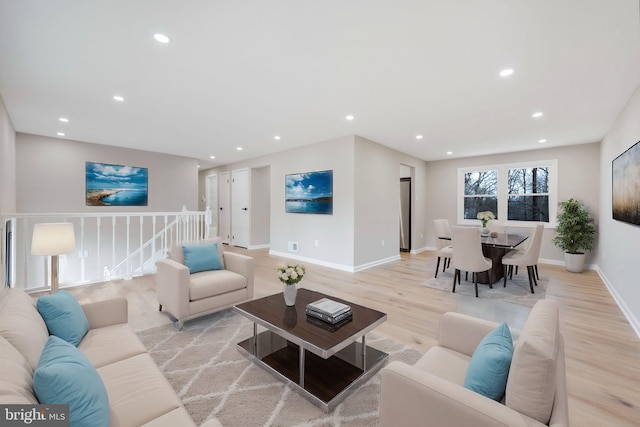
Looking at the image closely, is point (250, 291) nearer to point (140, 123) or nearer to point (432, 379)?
point (432, 379)

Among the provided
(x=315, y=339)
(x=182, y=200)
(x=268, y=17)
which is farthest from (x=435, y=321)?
(x=182, y=200)

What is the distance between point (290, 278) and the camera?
2164 millimetres

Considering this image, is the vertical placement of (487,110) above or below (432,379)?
above

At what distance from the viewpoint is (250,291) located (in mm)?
3145

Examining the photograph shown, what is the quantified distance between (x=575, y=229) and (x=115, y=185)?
30.5 feet

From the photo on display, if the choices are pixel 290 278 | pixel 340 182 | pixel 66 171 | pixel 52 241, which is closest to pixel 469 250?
→ pixel 340 182

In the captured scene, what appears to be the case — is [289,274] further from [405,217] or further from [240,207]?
[240,207]

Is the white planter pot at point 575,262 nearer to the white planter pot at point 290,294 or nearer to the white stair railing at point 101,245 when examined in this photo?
the white planter pot at point 290,294

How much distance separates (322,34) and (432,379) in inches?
90.3

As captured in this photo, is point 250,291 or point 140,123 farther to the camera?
point 140,123

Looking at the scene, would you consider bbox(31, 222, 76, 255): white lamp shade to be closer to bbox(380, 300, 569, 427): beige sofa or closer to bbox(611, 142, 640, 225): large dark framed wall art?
bbox(380, 300, 569, 427): beige sofa

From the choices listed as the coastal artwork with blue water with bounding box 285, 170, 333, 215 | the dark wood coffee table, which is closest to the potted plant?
the coastal artwork with blue water with bounding box 285, 170, 333, 215

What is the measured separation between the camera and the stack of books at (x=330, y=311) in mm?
1935

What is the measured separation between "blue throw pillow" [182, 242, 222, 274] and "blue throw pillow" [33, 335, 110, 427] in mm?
2073
